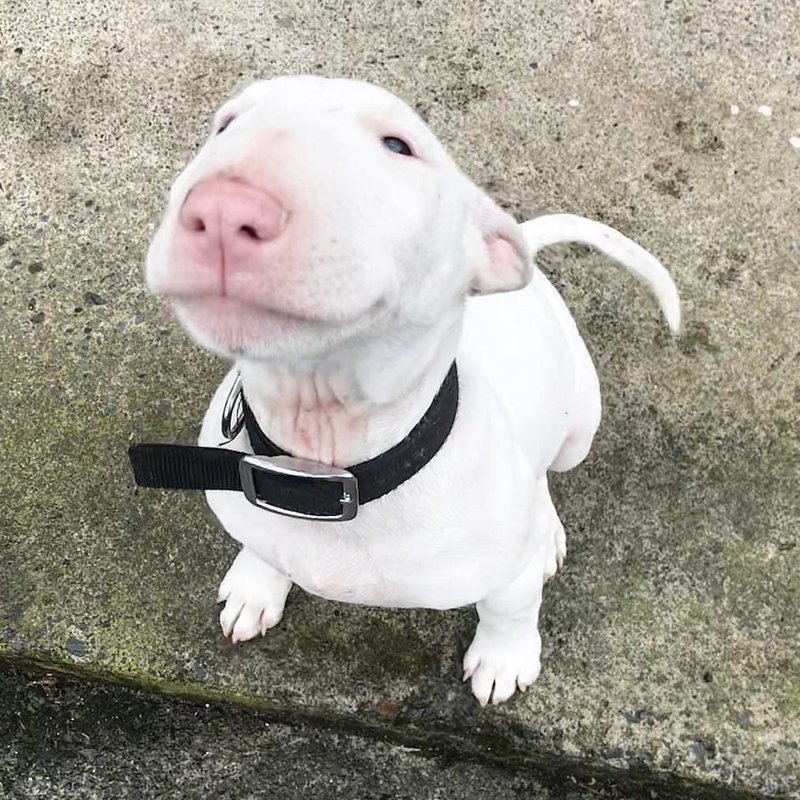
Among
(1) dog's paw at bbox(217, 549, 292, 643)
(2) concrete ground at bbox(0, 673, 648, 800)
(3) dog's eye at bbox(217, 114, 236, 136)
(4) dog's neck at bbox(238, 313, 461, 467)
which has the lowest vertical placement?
(2) concrete ground at bbox(0, 673, 648, 800)

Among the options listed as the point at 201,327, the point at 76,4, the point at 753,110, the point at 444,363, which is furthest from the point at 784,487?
the point at 76,4

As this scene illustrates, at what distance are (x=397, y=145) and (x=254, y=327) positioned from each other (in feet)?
1.35

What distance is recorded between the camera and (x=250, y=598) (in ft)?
8.71

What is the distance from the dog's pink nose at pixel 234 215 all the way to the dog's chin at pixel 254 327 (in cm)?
9

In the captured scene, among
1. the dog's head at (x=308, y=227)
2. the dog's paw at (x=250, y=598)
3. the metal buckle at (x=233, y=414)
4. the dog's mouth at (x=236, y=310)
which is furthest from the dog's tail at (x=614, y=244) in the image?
the dog's mouth at (x=236, y=310)

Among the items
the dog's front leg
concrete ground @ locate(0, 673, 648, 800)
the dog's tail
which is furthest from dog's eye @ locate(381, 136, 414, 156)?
concrete ground @ locate(0, 673, 648, 800)

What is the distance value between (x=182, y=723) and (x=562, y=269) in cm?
183

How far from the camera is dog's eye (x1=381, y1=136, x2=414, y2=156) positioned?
148 centimetres

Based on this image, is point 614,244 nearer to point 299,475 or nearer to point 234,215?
point 299,475

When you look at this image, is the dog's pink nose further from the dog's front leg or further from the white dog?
the dog's front leg

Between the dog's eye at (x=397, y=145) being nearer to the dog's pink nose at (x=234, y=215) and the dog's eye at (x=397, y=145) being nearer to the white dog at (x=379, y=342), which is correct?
the white dog at (x=379, y=342)

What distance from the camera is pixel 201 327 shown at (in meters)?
1.30

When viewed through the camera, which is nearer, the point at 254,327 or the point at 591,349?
the point at 254,327

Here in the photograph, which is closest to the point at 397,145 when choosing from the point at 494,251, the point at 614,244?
the point at 494,251
